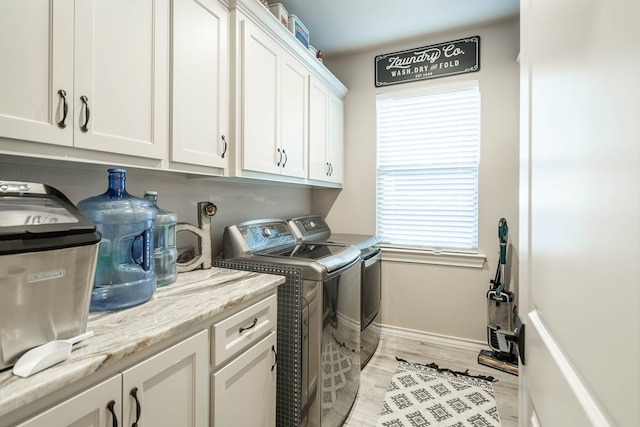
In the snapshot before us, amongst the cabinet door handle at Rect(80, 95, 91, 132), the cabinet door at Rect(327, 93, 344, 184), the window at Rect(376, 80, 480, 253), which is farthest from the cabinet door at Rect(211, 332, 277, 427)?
the window at Rect(376, 80, 480, 253)

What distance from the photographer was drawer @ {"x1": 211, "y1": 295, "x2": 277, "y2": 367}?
3.73 ft

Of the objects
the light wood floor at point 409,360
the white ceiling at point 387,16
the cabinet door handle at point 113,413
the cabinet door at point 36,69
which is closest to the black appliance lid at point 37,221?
the cabinet door at point 36,69

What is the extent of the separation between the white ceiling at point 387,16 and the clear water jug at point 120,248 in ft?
6.30

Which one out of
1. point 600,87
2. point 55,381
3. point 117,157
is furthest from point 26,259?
point 600,87

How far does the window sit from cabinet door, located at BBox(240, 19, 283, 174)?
1.38 meters

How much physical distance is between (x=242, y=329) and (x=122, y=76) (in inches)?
42.3

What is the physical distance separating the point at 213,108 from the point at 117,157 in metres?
0.58

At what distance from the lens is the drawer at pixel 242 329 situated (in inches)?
44.8

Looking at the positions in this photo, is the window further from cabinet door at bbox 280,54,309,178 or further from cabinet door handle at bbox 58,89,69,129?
cabinet door handle at bbox 58,89,69,129

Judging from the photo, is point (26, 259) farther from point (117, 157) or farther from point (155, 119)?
point (155, 119)

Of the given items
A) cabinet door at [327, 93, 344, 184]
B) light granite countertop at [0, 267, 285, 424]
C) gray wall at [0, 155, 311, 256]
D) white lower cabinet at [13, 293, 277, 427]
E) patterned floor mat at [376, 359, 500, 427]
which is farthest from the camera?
cabinet door at [327, 93, 344, 184]

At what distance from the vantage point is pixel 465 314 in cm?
279

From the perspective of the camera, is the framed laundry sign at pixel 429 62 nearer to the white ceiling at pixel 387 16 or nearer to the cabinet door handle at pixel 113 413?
the white ceiling at pixel 387 16

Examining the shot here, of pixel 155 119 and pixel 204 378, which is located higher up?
pixel 155 119
